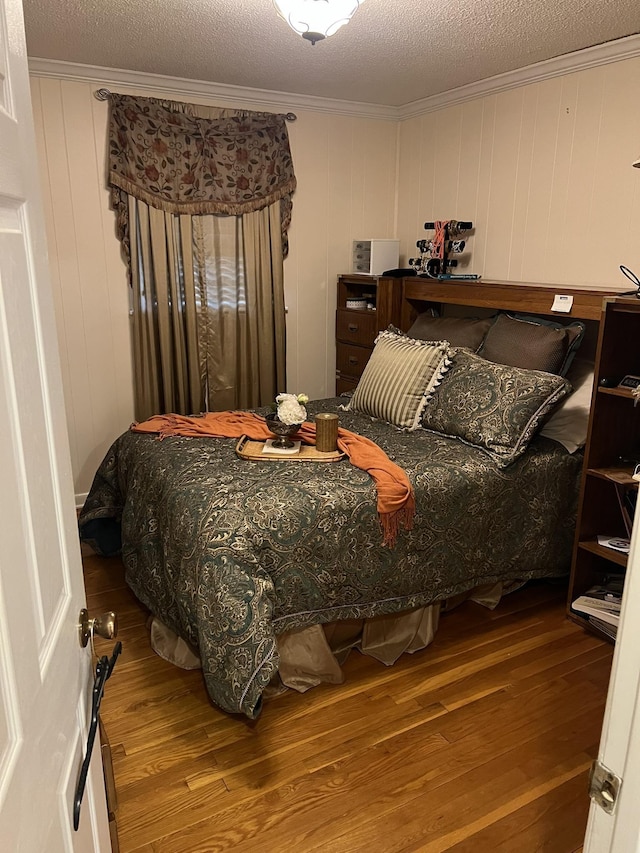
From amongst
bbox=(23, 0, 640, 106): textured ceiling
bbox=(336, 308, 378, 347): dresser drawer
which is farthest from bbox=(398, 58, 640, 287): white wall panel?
bbox=(336, 308, 378, 347): dresser drawer

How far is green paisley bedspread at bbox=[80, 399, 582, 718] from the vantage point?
6.84 feet

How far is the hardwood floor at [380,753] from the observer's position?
1778 millimetres

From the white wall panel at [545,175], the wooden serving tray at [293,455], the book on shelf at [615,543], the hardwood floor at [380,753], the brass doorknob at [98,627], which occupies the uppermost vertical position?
the white wall panel at [545,175]

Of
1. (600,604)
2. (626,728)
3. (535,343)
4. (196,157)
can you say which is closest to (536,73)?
(535,343)

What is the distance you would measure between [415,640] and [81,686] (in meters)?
1.86

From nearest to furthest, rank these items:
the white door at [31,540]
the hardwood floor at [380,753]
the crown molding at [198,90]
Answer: the white door at [31,540] < the hardwood floor at [380,753] < the crown molding at [198,90]

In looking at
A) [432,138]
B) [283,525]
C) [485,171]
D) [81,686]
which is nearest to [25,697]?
[81,686]

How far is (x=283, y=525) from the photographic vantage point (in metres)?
2.21

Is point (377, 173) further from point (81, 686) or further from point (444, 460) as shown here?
point (81, 686)

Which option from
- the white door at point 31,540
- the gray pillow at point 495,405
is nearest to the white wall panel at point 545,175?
the gray pillow at point 495,405

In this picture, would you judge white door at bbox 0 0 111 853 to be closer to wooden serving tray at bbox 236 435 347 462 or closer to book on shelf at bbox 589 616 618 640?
wooden serving tray at bbox 236 435 347 462

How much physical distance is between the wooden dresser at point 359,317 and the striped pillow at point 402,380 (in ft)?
2.21

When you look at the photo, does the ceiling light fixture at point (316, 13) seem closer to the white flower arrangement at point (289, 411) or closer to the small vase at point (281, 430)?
the white flower arrangement at point (289, 411)

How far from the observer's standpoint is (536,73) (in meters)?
3.33
